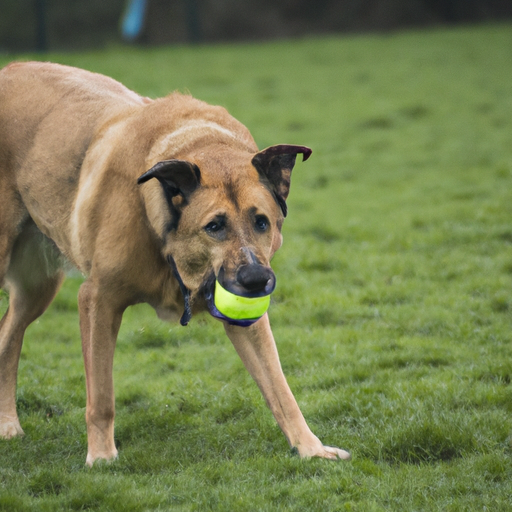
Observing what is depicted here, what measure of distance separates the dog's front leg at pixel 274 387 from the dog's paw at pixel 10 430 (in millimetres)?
1589

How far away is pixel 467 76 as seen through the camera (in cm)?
1886

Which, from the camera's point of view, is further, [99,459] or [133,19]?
[133,19]

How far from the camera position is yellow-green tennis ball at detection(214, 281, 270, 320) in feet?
12.1

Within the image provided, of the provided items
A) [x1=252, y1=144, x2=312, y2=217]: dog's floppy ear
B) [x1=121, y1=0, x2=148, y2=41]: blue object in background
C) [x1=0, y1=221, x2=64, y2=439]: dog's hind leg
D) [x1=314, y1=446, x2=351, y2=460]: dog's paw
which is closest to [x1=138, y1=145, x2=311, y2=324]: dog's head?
[x1=252, y1=144, x2=312, y2=217]: dog's floppy ear

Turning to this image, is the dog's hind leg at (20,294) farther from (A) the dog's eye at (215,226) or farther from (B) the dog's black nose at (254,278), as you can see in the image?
(B) the dog's black nose at (254,278)

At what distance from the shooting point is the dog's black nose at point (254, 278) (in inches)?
141

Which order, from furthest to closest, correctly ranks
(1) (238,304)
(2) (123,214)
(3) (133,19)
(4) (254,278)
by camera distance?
(3) (133,19) → (2) (123,214) → (1) (238,304) → (4) (254,278)

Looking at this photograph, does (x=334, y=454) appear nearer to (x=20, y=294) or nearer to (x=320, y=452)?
(x=320, y=452)

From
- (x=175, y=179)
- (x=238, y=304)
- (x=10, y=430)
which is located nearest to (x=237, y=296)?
(x=238, y=304)

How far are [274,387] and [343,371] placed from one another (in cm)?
136

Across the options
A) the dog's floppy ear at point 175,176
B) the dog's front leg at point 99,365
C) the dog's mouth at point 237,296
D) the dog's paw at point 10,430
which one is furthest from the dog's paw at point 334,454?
the dog's paw at point 10,430

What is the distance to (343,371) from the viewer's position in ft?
18.9

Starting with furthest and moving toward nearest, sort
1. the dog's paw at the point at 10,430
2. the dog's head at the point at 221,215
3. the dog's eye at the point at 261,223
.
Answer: the dog's paw at the point at 10,430
the dog's eye at the point at 261,223
the dog's head at the point at 221,215

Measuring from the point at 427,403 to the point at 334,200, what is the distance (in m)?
6.18
